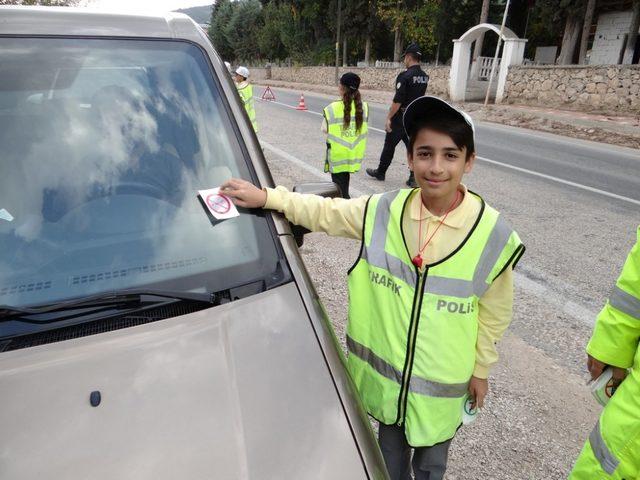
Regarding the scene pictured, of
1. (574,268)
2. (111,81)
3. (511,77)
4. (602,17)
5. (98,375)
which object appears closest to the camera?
(98,375)

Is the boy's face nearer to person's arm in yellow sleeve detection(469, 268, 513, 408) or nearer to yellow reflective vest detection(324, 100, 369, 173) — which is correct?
person's arm in yellow sleeve detection(469, 268, 513, 408)

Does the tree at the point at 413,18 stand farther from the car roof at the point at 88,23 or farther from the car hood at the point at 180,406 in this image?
the car hood at the point at 180,406

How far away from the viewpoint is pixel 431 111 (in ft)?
5.24

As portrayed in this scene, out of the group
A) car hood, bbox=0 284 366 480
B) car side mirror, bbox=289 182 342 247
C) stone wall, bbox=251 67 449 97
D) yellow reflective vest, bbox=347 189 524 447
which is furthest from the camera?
stone wall, bbox=251 67 449 97

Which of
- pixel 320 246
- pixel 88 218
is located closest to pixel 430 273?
pixel 88 218

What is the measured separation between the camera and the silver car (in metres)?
1.05

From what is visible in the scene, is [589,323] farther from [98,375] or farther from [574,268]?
[98,375]

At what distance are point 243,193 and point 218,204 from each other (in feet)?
0.31

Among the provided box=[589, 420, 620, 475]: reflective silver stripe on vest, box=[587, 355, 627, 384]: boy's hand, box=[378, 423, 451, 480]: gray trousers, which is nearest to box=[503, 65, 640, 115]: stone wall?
box=[587, 355, 627, 384]: boy's hand

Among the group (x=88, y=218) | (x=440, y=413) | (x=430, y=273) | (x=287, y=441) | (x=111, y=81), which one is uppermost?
(x=111, y=81)

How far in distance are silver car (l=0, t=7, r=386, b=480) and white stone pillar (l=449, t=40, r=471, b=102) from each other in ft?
69.4

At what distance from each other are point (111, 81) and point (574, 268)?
418 centimetres

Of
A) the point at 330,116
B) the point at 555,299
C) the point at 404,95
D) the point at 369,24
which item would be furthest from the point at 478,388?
the point at 369,24

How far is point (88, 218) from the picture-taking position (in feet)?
5.14
